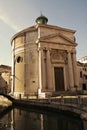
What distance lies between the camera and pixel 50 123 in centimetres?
1036

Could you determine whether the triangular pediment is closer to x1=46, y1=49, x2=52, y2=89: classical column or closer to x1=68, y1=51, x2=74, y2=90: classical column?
x1=68, y1=51, x2=74, y2=90: classical column

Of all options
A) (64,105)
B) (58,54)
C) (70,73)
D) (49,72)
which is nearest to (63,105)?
(64,105)

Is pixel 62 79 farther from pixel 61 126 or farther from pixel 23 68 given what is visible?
pixel 61 126

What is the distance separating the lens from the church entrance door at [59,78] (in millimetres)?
22719

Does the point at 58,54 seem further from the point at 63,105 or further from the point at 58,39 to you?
the point at 63,105

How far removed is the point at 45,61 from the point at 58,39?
14.6ft

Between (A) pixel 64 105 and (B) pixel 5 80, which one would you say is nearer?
(A) pixel 64 105

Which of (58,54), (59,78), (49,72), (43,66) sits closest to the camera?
(49,72)

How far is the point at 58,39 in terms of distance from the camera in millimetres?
23750

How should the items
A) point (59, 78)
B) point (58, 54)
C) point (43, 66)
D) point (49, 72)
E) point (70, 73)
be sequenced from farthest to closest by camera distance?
point (58, 54) → point (59, 78) → point (70, 73) → point (43, 66) → point (49, 72)

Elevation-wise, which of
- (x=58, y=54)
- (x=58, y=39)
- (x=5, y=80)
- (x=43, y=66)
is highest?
(x=58, y=39)

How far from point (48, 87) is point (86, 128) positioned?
1310cm

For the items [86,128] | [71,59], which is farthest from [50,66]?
[86,128]

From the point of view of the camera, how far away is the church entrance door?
894 inches
